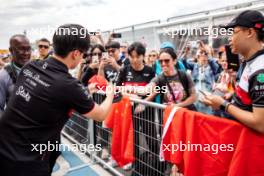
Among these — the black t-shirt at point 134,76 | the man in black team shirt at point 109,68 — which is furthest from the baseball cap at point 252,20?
the man in black team shirt at point 109,68

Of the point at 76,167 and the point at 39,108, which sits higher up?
the point at 39,108

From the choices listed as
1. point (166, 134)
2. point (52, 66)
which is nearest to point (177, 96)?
point (166, 134)

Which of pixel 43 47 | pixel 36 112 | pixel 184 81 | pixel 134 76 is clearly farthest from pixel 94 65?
pixel 36 112

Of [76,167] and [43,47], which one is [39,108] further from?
[43,47]

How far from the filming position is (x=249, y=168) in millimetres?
2049

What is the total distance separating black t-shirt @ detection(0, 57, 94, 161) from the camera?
6.92ft

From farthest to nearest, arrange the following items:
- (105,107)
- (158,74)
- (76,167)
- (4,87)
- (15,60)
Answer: (76,167)
(158,74)
(15,60)
(4,87)
(105,107)

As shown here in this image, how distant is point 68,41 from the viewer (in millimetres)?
2203

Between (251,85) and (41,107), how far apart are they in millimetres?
1469

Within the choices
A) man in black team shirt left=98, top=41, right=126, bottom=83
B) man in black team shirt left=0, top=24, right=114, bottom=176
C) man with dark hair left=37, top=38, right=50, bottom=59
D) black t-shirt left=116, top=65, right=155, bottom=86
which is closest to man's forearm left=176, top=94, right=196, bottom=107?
black t-shirt left=116, top=65, right=155, bottom=86

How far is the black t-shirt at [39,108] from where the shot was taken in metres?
2.11

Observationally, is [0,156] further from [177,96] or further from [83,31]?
[177,96]

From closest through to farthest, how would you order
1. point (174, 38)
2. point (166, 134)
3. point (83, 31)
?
point (83, 31)
point (166, 134)
point (174, 38)

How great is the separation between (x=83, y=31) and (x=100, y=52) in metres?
2.45
